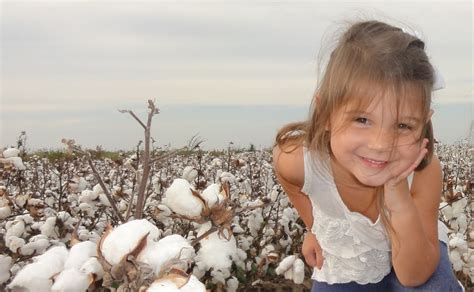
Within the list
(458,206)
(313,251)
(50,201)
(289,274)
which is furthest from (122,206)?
(458,206)

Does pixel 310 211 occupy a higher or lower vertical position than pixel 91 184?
higher

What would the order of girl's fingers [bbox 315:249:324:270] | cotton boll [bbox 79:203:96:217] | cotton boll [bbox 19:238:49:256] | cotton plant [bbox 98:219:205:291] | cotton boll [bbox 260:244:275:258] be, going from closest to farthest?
cotton plant [bbox 98:219:205:291] < cotton boll [bbox 19:238:49:256] < girl's fingers [bbox 315:249:324:270] < cotton boll [bbox 79:203:96:217] < cotton boll [bbox 260:244:275:258]

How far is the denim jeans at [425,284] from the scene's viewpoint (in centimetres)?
210

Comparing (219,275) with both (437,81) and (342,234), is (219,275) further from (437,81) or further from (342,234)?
(437,81)

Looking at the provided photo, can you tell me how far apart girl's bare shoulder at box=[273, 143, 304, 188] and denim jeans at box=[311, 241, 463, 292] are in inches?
15.8

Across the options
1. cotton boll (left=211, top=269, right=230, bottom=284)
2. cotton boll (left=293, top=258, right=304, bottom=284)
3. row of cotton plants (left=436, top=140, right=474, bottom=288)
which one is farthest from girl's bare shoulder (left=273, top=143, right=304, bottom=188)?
row of cotton plants (left=436, top=140, right=474, bottom=288)

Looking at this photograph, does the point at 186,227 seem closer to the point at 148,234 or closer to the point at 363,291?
the point at 363,291

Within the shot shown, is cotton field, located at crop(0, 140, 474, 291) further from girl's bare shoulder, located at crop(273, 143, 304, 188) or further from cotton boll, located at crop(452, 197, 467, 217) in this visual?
girl's bare shoulder, located at crop(273, 143, 304, 188)

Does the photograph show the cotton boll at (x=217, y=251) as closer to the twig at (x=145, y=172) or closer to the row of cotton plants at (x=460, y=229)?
the twig at (x=145, y=172)

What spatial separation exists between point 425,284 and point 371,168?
0.53 meters

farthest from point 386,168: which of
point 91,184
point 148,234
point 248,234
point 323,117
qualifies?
point 91,184

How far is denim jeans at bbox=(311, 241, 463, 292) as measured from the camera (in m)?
2.10

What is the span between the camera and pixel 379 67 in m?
1.85

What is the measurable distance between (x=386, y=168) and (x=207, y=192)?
663 millimetres
